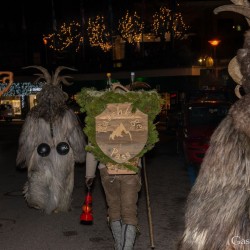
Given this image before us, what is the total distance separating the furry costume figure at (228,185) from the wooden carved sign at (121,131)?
3101 millimetres

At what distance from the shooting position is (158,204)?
995 cm

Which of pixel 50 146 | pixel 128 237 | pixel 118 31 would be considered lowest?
pixel 128 237

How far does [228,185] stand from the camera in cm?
304

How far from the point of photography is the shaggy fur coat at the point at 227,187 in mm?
3031

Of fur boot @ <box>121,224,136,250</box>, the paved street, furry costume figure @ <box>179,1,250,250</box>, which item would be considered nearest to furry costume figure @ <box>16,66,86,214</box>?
the paved street

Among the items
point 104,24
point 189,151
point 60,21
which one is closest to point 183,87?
point 104,24

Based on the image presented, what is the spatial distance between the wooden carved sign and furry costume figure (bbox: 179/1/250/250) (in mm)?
3101

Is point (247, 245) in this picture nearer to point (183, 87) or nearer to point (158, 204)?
point (158, 204)

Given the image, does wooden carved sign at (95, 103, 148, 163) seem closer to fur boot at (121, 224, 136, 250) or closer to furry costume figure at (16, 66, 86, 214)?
fur boot at (121, 224, 136, 250)

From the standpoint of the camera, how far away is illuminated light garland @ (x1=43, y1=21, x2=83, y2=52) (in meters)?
42.4

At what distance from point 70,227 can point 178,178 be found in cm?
518

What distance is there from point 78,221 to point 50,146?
48.6 inches

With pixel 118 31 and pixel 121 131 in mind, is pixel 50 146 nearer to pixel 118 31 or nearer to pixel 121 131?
pixel 121 131

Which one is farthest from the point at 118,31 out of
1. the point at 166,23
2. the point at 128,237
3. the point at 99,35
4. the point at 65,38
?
the point at 128,237
